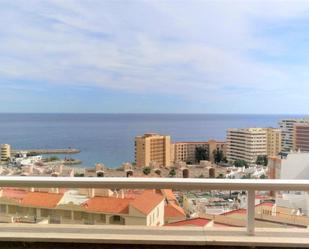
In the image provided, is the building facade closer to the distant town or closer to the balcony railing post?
the distant town

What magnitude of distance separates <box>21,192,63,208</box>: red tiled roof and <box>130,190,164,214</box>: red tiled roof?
1.81ft

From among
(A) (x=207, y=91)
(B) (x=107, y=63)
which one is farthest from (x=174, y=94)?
(B) (x=107, y=63)

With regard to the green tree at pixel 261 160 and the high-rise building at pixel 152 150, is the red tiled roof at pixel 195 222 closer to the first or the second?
the high-rise building at pixel 152 150

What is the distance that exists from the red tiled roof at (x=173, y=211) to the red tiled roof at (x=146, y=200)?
0.29 feet

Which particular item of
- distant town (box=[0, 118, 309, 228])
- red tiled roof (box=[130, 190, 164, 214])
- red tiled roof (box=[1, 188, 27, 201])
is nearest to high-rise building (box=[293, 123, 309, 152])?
distant town (box=[0, 118, 309, 228])

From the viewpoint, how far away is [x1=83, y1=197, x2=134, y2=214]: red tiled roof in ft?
8.12

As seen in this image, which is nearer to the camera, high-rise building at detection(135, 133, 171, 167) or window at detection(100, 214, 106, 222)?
window at detection(100, 214, 106, 222)

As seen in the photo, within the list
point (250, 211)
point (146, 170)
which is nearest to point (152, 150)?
point (146, 170)

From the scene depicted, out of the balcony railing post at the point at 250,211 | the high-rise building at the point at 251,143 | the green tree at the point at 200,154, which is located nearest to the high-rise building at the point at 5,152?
the green tree at the point at 200,154

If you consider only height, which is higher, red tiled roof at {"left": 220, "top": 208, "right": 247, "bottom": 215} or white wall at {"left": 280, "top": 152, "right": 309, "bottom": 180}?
white wall at {"left": 280, "top": 152, "right": 309, "bottom": 180}

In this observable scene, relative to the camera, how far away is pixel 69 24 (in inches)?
116

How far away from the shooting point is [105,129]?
111 inches

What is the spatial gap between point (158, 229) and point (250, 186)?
0.71 m

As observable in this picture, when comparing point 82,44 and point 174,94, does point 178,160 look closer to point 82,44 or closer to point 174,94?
point 174,94
